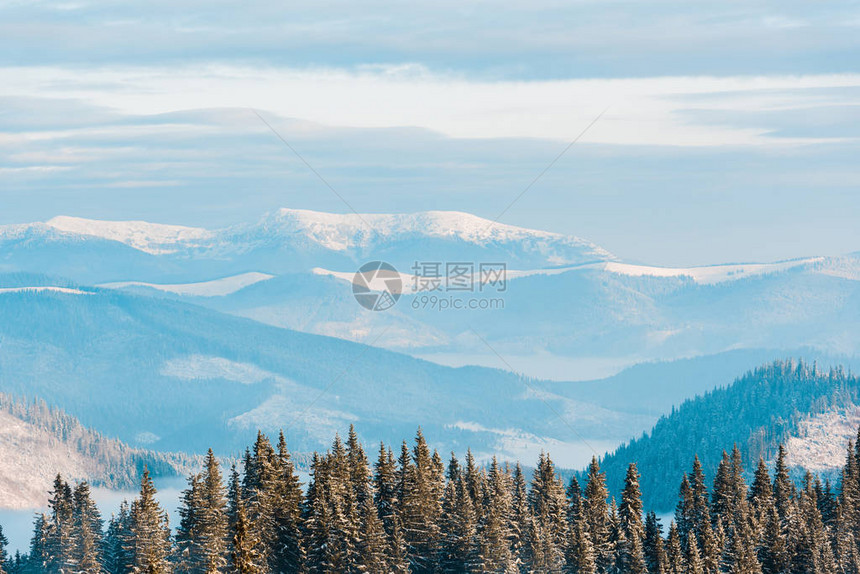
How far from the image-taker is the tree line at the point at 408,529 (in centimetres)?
10475

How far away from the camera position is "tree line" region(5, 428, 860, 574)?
104750 mm

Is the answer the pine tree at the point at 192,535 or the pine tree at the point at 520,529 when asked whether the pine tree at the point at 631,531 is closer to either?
the pine tree at the point at 520,529

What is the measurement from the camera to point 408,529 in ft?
363

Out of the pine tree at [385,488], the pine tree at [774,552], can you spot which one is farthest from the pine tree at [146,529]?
the pine tree at [774,552]

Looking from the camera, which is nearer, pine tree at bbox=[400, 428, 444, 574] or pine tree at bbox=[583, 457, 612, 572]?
pine tree at bbox=[400, 428, 444, 574]

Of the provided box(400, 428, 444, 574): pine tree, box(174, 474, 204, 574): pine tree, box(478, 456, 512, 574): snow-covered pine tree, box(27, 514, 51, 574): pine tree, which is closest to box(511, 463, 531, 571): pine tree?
box(478, 456, 512, 574): snow-covered pine tree

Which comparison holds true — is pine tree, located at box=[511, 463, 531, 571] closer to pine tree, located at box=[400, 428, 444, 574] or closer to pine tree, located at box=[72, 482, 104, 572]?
pine tree, located at box=[400, 428, 444, 574]

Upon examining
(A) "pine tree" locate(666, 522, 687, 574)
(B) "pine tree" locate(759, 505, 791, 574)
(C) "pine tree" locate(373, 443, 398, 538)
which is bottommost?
(B) "pine tree" locate(759, 505, 791, 574)

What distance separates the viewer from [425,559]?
11162 centimetres

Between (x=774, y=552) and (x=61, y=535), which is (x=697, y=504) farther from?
(x=61, y=535)

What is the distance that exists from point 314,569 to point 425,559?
12.0 meters

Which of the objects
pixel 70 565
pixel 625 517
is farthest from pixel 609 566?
pixel 70 565

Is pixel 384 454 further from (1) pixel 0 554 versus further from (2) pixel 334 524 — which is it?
(1) pixel 0 554

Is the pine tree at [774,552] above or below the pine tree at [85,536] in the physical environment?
below
